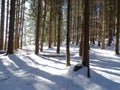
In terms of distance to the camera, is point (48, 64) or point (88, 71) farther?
point (48, 64)

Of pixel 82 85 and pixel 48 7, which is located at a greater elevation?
pixel 48 7

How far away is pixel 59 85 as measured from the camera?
13477 mm

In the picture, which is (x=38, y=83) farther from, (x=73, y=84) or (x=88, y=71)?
(x=88, y=71)

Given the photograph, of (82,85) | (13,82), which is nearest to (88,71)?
(82,85)

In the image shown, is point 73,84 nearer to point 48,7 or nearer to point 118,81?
point 118,81

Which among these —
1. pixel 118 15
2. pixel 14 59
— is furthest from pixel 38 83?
pixel 118 15

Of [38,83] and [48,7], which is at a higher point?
[48,7]

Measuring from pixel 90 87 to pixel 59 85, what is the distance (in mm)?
1594

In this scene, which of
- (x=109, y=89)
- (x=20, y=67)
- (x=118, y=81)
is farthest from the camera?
(x=20, y=67)

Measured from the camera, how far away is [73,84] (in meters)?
13.5

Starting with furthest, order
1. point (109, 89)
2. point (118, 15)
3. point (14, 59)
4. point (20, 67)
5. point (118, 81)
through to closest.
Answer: point (118, 15)
point (14, 59)
point (20, 67)
point (118, 81)
point (109, 89)

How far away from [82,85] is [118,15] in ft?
36.9

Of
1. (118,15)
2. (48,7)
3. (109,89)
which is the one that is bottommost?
(109,89)

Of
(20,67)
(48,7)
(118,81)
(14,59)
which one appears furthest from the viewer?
(48,7)
